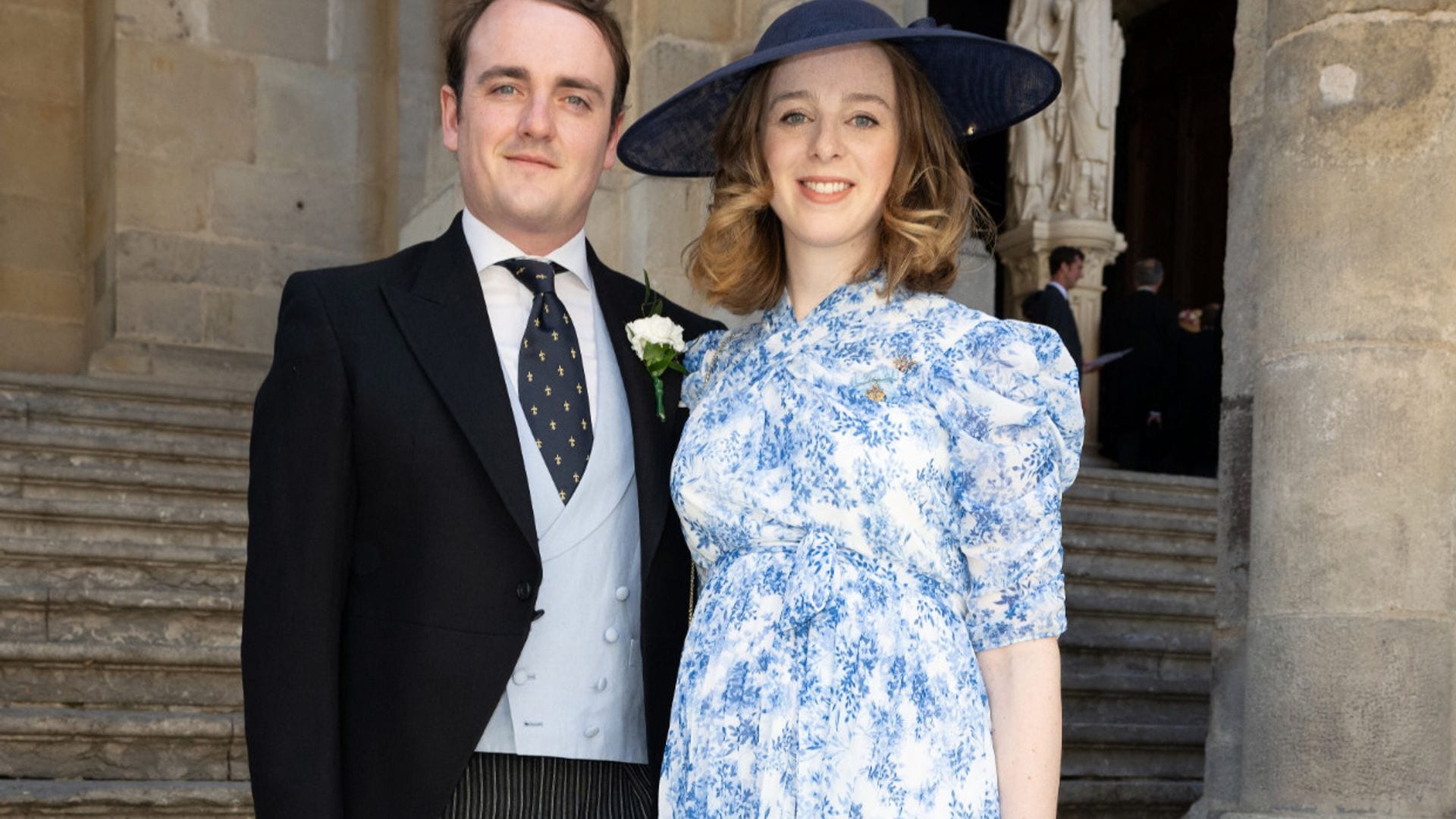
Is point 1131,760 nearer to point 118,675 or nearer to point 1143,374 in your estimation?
point 118,675

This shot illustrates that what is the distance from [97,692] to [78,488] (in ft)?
4.12

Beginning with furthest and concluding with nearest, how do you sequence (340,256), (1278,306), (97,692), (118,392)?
1. (340,256)
2. (118,392)
3. (97,692)
4. (1278,306)

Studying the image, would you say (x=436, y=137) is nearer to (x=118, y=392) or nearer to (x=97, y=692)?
(x=118, y=392)

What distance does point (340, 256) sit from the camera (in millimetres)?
8305

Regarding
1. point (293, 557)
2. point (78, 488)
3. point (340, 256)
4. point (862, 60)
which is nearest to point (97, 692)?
point (78, 488)

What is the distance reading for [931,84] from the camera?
236 centimetres

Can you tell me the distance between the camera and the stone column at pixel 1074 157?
449 inches

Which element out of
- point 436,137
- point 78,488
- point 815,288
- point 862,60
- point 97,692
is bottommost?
point 97,692

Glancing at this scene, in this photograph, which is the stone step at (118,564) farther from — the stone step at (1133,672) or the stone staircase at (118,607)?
the stone step at (1133,672)

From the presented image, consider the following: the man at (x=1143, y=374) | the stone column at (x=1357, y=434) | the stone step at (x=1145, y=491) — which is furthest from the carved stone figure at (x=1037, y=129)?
the stone column at (x=1357, y=434)

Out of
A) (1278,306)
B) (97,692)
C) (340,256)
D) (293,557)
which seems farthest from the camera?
(340,256)

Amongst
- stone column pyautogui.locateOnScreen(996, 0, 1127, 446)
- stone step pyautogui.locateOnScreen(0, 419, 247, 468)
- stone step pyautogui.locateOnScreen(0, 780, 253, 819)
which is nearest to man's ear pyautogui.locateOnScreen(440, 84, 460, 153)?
stone step pyautogui.locateOnScreen(0, 780, 253, 819)

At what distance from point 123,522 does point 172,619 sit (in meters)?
0.61

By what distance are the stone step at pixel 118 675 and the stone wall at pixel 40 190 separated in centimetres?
452
